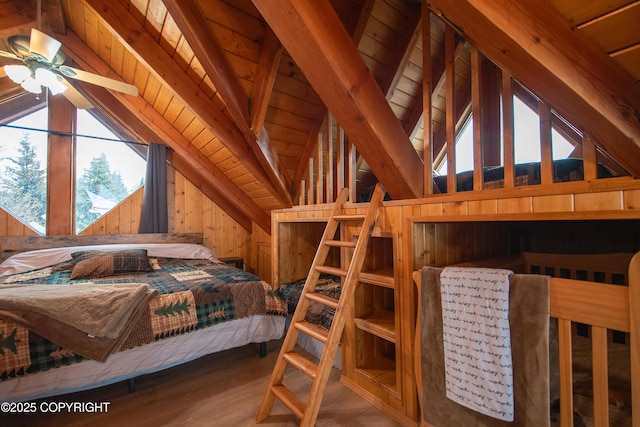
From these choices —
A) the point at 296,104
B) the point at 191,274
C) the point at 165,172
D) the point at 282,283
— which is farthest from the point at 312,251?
the point at 165,172

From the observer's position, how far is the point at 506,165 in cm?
137

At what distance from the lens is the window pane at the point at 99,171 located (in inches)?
140

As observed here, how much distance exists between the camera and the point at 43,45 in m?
1.77

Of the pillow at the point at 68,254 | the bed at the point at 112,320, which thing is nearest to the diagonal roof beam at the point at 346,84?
the bed at the point at 112,320

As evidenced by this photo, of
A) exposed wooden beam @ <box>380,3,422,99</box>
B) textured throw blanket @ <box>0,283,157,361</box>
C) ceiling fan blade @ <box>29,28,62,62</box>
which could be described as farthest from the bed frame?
ceiling fan blade @ <box>29,28,62,62</box>

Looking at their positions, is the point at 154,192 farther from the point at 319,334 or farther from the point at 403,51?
the point at 403,51

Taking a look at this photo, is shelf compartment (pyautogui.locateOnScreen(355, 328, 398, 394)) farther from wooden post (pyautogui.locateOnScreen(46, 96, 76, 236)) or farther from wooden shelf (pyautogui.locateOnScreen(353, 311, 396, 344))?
wooden post (pyautogui.locateOnScreen(46, 96, 76, 236))

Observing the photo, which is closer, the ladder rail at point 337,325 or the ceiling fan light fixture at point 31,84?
the ladder rail at point 337,325

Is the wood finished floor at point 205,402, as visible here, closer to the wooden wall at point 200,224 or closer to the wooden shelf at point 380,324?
the wooden shelf at point 380,324

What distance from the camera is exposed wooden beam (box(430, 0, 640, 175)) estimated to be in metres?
0.95

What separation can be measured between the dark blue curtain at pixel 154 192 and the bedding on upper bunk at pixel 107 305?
23.5 inches

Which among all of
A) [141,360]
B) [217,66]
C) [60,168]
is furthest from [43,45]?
[60,168]

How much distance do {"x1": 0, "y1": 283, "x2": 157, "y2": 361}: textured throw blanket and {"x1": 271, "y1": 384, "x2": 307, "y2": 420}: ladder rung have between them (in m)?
1.00

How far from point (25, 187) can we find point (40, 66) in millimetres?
2082
